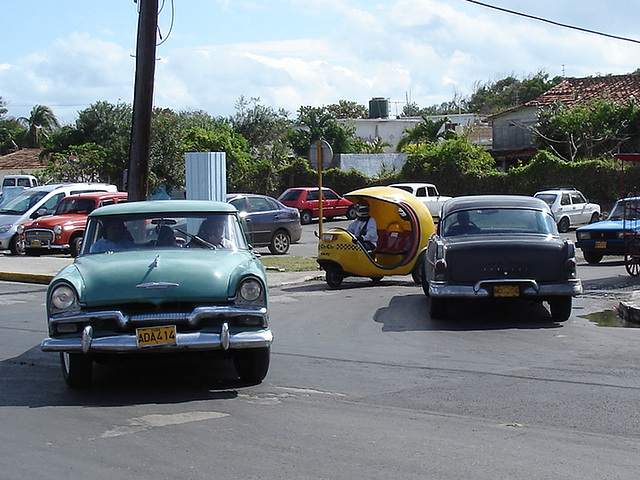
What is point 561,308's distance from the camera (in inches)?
450

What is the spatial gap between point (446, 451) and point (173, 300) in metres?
2.78

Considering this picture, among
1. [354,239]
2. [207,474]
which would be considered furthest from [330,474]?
[354,239]

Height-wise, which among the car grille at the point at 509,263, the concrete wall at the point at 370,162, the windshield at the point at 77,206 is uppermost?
the concrete wall at the point at 370,162

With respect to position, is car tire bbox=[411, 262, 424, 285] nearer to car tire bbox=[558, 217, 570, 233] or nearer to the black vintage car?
the black vintage car

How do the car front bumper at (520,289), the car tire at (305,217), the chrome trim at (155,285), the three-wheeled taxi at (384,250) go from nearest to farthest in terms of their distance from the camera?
the chrome trim at (155,285), the car front bumper at (520,289), the three-wheeled taxi at (384,250), the car tire at (305,217)

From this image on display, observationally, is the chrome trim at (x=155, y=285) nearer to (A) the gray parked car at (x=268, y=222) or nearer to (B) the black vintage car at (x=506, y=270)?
(B) the black vintage car at (x=506, y=270)

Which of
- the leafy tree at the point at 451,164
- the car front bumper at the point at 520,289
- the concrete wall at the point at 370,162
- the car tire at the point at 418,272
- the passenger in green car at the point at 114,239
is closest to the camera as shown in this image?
the passenger in green car at the point at 114,239

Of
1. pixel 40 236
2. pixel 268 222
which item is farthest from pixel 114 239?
pixel 268 222

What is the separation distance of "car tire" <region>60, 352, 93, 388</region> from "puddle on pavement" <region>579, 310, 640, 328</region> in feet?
23.0

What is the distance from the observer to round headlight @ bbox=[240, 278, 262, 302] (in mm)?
7512

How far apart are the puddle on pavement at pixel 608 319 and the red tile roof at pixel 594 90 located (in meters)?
34.4

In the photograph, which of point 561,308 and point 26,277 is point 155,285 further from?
point 26,277

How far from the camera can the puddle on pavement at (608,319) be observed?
11.6m

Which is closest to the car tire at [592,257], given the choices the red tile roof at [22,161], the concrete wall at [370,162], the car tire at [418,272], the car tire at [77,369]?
the car tire at [418,272]
